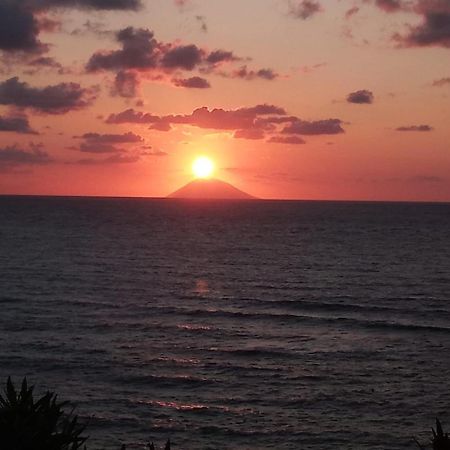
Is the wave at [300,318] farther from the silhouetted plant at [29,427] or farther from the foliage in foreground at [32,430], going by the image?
the silhouetted plant at [29,427]

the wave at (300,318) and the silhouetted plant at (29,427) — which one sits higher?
the silhouetted plant at (29,427)

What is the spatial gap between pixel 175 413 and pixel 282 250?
92355 millimetres

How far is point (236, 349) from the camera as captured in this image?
4481 cm

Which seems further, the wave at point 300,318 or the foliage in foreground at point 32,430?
the wave at point 300,318

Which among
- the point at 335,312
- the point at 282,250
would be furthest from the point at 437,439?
the point at 282,250

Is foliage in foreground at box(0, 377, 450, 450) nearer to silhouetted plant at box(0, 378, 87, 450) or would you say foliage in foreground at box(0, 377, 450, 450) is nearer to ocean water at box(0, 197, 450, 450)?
silhouetted plant at box(0, 378, 87, 450)

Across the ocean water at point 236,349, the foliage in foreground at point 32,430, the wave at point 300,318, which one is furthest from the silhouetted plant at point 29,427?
the wave at point 300,318

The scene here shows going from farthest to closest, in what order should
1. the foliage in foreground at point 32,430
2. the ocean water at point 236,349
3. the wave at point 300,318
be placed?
the wave at point 300,318
the ocean water at point 236,349
the foliage in foreground at point 32,430

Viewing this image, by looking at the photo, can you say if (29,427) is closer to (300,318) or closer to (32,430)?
(32,430)

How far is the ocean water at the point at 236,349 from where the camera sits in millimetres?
31516

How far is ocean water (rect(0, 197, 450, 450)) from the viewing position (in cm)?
3152

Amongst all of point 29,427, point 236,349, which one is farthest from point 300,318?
point 29,427

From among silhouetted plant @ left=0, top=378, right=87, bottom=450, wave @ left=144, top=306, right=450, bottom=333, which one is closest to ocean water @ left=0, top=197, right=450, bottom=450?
wave @ left=144, top=306, right=450, bottom=333

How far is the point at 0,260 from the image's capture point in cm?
9594
